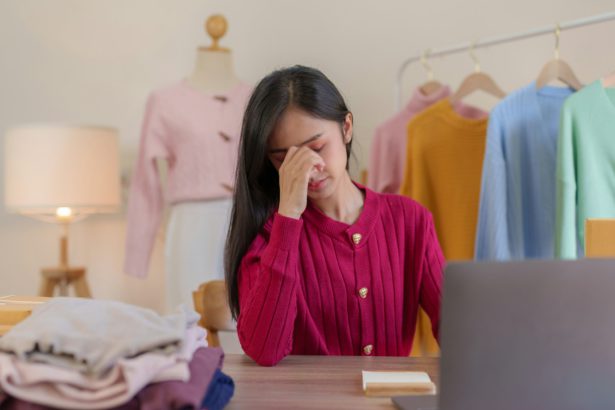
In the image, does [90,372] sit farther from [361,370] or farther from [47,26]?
[47,26]

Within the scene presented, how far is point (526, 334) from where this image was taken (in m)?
0.79

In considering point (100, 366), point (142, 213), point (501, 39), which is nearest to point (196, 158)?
point (142, 213)

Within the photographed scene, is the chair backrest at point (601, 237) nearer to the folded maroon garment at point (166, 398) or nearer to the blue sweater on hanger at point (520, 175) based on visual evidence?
the folded maroon garment at point (166, 398)

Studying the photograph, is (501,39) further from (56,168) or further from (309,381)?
(309,381)

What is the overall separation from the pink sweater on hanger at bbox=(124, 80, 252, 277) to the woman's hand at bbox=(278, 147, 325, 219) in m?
1.32

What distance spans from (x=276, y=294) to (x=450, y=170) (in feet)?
4.27

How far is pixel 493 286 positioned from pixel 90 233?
2.75 meters

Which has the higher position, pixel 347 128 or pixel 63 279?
pixel 347 128

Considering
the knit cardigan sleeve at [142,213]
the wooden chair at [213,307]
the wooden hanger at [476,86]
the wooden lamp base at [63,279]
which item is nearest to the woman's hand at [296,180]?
the wooden chair at [213,307]

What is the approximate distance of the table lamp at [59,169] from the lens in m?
2.71

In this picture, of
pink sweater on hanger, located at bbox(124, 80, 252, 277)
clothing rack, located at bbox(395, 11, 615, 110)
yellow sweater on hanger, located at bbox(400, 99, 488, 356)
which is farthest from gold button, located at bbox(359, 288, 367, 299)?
pink sweater on hanger, located at bbox(124, 80, 252, 277)

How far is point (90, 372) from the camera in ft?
2.79

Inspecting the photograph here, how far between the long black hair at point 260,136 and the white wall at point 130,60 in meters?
1.62

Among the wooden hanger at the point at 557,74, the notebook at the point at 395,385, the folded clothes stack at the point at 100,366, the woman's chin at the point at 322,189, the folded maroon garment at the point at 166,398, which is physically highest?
the wooden hanger at the point at 557,74
